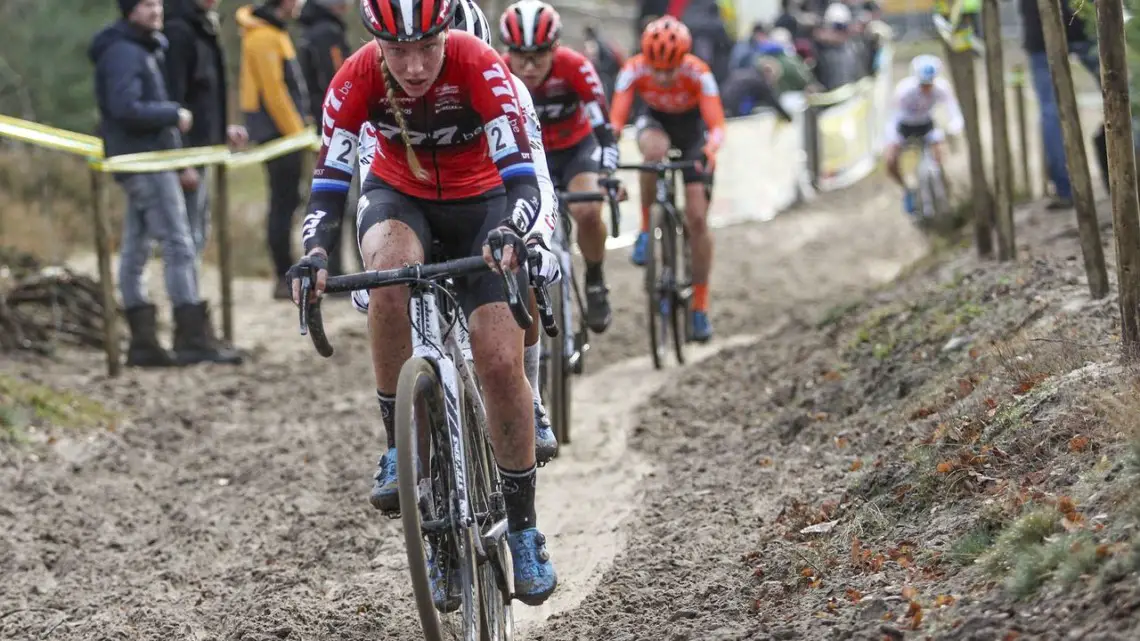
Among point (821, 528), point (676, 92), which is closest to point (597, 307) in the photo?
point (676, 92)

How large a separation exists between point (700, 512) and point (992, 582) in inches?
90.7

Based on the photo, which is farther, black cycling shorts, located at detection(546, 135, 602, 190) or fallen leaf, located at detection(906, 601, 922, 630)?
black cycling shorts, located at detection(546, 135, 602, 190)

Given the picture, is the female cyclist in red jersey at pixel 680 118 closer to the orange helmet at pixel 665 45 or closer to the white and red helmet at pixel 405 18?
the orange helmet at pixel 665 45

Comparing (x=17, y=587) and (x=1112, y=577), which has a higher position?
(x=1112, y=577)

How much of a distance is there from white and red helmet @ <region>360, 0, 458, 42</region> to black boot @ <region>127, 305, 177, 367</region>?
5943mm

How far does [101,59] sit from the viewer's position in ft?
33.4

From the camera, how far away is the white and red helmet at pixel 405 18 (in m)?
4.89

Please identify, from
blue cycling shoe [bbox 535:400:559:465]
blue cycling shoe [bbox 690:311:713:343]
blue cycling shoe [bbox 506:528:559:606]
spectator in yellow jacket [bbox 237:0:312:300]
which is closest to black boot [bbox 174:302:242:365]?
spectator in yellow jacket [bbox 237:0:312:300]

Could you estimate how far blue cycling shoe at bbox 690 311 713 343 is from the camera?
1105 centimetres

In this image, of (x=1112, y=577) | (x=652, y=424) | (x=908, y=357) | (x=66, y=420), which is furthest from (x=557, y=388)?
(x=1112, y=577)

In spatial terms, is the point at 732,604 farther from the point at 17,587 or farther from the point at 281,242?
the point at 281,242

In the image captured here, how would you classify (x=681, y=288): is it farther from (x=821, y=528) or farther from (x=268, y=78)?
(x=821, y=528)

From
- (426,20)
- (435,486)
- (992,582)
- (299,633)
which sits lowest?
(299,633)

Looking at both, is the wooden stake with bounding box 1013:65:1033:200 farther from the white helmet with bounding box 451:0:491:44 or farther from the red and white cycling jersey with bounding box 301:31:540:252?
the red and white cycling jersey with bounding box 301:31:540:252
